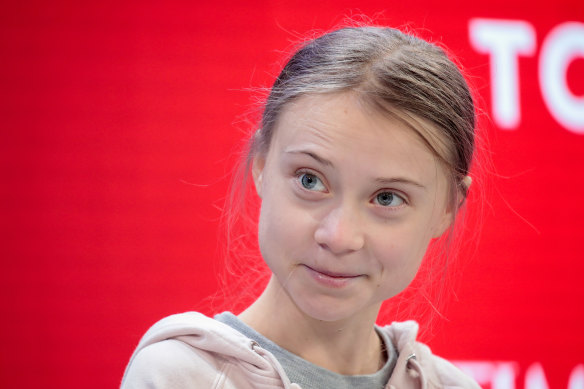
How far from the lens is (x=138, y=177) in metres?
1.77

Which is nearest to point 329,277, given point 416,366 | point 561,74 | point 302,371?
point 302,371

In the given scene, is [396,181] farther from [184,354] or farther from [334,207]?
[184,354]

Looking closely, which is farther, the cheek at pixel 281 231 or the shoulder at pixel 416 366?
the shoulder at pixel 416 366

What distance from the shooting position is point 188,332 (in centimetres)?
90

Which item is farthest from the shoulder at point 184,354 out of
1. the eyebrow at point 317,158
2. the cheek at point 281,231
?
the eyebrow at point 317,158

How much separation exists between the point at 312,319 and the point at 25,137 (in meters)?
0.99

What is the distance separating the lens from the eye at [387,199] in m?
0.88

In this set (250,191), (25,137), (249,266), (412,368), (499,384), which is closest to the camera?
(412,368)

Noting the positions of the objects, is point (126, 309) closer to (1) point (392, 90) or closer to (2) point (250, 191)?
(2) point (250, 191)

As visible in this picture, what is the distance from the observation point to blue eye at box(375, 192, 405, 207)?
879 mm

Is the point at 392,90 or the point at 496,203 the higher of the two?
the point at 496,203

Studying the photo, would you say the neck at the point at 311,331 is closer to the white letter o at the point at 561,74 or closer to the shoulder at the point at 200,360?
the shoulder at the point at 200,360

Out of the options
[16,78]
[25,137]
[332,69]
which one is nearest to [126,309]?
[25,137]

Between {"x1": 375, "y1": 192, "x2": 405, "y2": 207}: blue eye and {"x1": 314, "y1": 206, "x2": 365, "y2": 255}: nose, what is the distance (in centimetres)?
4
